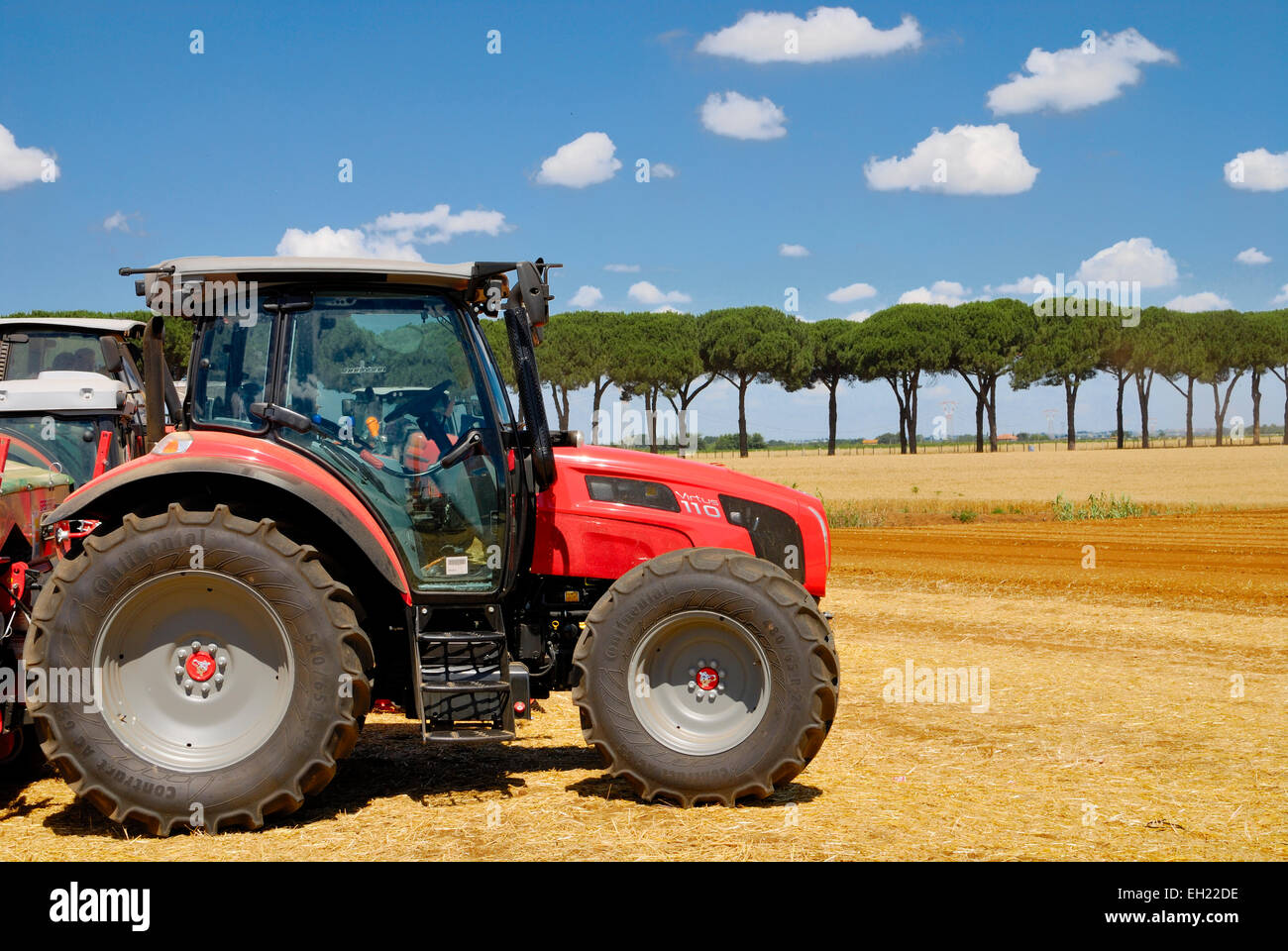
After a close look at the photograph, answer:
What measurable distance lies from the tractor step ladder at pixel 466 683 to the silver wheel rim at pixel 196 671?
2.15 ft

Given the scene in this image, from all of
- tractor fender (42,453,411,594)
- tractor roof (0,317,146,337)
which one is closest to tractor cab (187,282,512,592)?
tractor fender (42,453,411,594)

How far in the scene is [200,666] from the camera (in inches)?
210

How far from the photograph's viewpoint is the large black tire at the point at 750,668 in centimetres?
543

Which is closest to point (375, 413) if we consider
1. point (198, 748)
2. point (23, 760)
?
point (198, 748)

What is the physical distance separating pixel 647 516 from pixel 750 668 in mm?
991

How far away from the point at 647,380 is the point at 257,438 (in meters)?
67.4

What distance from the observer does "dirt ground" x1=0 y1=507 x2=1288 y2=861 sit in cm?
503

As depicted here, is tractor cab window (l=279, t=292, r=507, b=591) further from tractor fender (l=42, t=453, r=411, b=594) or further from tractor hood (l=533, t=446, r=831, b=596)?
tractor hood (l=533, t=446, r=831, b=596)

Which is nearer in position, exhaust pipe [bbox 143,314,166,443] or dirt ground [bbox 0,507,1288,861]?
dirt ground [bbox 0,507,1288,861]

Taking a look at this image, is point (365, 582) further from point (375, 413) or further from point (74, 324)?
point (74, 324)

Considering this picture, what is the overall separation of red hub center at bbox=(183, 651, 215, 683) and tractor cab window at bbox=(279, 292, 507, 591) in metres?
1.03
